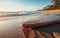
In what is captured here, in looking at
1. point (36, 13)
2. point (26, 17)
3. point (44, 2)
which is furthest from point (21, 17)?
point (44, 2)

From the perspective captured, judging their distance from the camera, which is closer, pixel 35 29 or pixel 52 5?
pixel 35 29

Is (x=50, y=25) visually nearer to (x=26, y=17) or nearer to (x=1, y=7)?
(x=26, y=17)

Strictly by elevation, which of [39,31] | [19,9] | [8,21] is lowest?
[39,31]

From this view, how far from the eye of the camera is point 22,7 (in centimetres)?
133

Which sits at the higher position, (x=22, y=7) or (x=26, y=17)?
(x=22, y=7)

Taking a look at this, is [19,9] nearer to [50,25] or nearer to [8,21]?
[8,21]

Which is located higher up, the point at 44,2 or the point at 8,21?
the point at 44,2

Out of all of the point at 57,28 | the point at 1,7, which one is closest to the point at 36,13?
the point at 57,28

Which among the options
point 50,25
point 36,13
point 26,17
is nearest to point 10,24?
point 26,17

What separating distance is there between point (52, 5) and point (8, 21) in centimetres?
A: 49

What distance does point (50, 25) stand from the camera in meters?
1.28

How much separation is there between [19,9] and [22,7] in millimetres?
37

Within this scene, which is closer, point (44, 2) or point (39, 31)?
point (39, 31)

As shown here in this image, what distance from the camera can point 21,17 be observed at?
1.31 metres
